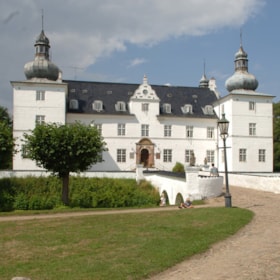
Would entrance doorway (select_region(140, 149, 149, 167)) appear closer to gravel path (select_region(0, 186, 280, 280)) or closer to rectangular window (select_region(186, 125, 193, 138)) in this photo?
rectangular window (select_region(186, 125, 193, 138))

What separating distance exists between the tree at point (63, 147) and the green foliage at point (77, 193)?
2.74 m

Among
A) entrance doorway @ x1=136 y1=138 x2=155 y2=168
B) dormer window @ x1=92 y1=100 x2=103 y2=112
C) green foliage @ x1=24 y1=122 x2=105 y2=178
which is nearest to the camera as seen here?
green foliage @ x1=24 y1=122 x2=105 y2=178

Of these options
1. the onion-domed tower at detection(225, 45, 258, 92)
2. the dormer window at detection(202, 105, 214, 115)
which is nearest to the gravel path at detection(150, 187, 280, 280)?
the onion-domed tower at detection(225, 45, 258, 92)

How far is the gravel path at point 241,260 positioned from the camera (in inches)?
244

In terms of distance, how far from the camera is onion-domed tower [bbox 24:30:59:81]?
114ft

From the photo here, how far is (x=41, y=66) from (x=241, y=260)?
103 feet

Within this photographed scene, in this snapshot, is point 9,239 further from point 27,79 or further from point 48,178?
point 27,79

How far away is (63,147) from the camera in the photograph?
23.6 metres

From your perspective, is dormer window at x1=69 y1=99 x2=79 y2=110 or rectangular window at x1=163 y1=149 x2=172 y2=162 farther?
rectangular window at x1=163 y1=149 x2=172 y2=162

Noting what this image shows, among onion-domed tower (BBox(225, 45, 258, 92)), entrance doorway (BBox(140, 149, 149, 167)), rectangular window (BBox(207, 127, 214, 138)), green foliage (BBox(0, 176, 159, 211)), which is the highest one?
onion-domed tower (BBox(225, 45, 258, 92))

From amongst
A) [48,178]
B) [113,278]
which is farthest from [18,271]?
[48,178]

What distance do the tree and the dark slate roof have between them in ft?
42.0

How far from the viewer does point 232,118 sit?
1442 inches

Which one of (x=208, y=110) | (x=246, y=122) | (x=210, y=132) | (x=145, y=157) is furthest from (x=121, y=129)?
(x=246, y=122)
